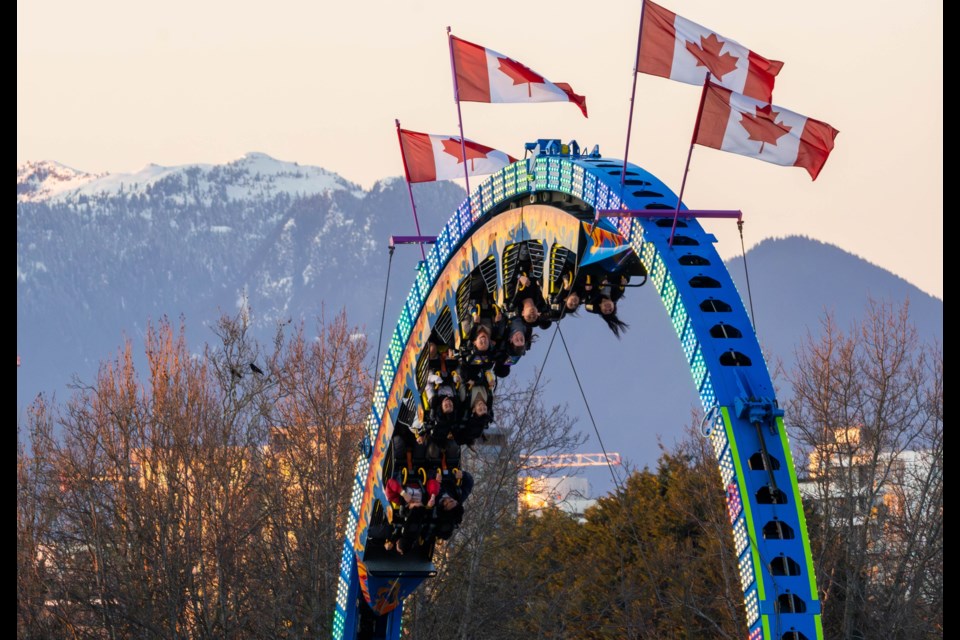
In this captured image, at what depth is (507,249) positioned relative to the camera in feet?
57.8

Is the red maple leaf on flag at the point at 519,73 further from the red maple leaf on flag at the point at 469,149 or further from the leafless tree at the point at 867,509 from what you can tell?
the leafless tree at the point at 867,509

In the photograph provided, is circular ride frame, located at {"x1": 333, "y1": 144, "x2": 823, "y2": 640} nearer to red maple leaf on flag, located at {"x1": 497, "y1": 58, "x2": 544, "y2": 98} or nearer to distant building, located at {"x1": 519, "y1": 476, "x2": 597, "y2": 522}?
red maple leaf on flag, located at {"x1": 497, "y1": 58, "x2": 544, "y2": 98}

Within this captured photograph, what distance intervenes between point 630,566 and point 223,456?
9.89m

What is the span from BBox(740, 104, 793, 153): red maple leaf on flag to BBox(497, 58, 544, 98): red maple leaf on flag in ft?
10.8

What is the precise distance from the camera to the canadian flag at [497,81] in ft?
56.4

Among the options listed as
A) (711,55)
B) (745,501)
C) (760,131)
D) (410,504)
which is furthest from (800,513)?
(410,504)

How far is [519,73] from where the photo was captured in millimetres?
17219

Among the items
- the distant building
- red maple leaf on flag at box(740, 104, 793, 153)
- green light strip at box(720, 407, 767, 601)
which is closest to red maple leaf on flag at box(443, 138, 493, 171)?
red maple leaf on flag at box(740, 104, 793, 153)

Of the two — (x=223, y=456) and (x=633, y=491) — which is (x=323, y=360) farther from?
(x=633, y=491)

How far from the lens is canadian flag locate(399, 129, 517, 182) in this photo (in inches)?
749

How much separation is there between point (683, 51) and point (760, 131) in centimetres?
96

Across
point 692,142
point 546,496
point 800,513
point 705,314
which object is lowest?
point 546,496

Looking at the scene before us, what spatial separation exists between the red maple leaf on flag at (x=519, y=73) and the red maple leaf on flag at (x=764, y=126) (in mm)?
3281

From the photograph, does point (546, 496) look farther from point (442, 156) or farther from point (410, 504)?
point (442, 156)
